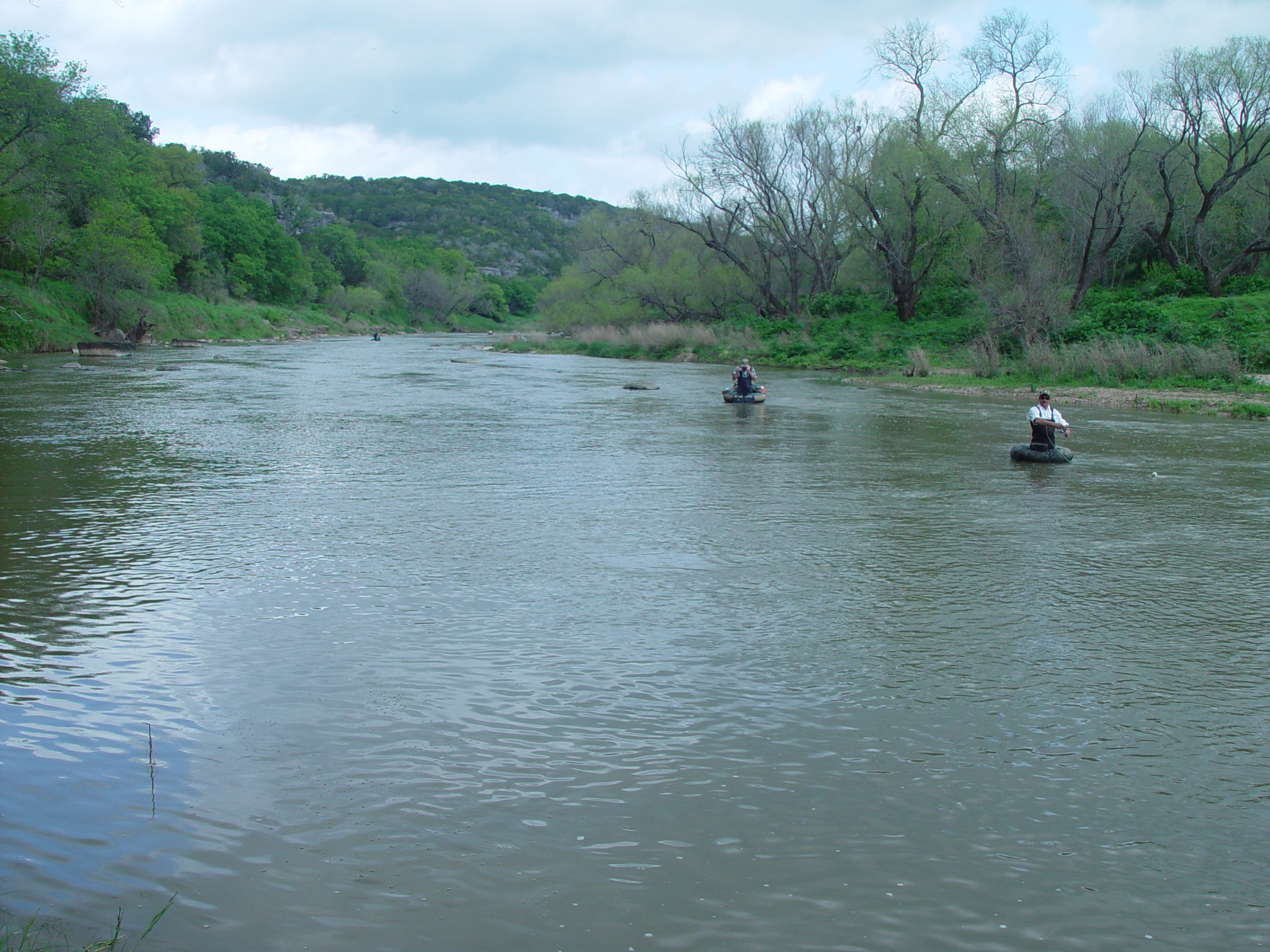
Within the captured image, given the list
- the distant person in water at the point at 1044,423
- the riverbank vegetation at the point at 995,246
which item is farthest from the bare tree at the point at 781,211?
the distant person in water at the point at 1044,423

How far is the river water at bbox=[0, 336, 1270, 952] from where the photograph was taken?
4.74 meters

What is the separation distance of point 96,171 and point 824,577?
200ft

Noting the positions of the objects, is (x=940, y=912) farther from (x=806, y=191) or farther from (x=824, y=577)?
(x=806, y=191)

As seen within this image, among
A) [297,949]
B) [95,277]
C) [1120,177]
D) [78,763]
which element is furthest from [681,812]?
[95,277]

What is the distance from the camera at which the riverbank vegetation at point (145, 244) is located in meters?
49.4

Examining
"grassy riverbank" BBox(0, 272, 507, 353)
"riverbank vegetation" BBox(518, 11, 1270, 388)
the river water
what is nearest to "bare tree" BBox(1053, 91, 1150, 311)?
"riverbank vegetation" BBox(518, 11, 1270, 388)

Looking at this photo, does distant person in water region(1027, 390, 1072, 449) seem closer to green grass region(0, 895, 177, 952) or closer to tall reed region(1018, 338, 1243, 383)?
tall reed region(1018, 338, 1243, 383)

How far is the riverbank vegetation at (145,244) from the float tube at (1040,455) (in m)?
28.9

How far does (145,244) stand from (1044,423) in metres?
58.4

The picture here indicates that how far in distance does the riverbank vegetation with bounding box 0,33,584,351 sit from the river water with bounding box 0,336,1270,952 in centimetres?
2507

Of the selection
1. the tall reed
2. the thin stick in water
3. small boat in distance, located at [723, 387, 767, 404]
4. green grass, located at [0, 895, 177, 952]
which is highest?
the tall reed

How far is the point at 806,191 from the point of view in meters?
64.9

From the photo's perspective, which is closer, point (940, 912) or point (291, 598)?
point (940, 912)

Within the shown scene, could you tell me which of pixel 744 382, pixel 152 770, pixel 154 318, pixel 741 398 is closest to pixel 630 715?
pixel 152 770
